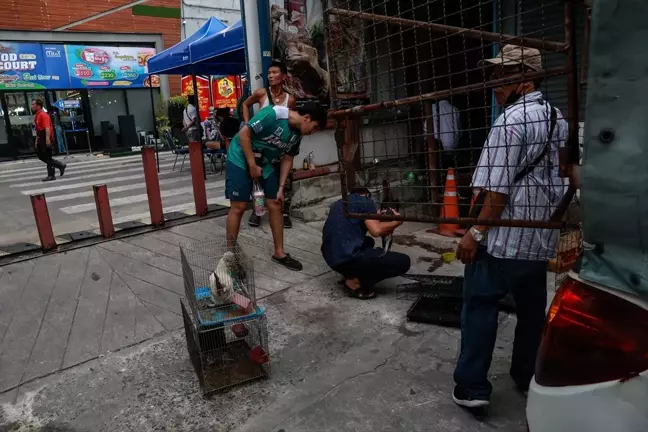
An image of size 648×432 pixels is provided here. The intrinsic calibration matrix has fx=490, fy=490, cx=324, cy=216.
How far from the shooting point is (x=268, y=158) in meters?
5.04

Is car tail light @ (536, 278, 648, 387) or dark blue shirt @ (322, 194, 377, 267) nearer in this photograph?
car tail light @ (536, 278, 648, 387)

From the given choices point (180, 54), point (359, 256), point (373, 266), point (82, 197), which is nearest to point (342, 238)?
point (359, 256)

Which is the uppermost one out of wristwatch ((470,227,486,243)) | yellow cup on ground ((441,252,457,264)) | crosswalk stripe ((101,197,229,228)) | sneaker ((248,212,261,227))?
wristwatch ((470,227,486,243))

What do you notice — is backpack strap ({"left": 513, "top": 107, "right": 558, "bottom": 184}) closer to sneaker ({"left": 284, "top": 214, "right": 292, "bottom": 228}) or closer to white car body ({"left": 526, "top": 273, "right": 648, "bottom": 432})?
white car body ({"left": 526, "top": 273, "right": 648, "bottom": 432})

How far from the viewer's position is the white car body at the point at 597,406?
1.23 metres

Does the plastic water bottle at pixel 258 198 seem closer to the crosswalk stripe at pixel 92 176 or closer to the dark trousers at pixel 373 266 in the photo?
the dark trousers at pixel 373 266

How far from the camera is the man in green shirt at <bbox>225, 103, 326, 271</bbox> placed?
4815 mm

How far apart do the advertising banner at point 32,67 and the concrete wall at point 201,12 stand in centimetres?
505

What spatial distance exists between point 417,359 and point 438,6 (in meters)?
6.53

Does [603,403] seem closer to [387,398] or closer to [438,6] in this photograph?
[387,398]

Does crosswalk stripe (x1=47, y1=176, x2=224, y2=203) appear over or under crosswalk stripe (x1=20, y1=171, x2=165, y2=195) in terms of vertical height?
under

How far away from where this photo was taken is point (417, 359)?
11.2 ft

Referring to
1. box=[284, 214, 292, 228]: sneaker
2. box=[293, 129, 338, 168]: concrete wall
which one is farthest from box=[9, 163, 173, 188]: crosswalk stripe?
box=[284, 214, 292, 228]: sneaker

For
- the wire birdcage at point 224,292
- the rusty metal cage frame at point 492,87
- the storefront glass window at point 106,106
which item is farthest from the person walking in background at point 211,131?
the rusty metal cage frame at point 492,87
